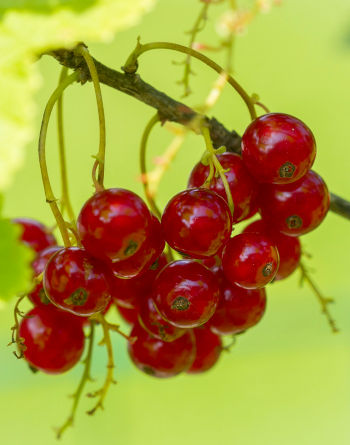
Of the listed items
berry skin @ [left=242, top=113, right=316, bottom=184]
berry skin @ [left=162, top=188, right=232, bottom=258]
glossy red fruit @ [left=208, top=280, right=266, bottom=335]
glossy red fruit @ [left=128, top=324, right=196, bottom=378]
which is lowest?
glossy red fruit @ [left=128, top=324, right=196, bottom=378]

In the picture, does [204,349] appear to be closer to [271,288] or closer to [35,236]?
[35,236]

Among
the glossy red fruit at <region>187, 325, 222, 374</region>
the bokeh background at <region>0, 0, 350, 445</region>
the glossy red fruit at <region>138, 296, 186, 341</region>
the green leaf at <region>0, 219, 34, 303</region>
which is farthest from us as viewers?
the bokeh background at <region>0, 0, 350, 445</region>

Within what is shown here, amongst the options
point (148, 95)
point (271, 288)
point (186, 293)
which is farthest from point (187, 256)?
point (271, 288)

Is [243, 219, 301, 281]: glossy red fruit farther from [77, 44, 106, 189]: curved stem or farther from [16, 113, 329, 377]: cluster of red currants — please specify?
[77, 44, 106, 189]: curved stem

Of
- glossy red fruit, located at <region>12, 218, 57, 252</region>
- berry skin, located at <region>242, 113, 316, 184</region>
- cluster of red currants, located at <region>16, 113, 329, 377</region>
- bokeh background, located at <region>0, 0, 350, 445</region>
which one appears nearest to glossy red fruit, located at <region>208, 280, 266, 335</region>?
cluster of red currants, located at <region>16, 113, 329, 377</region>

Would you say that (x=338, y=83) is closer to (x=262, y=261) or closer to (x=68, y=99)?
(x=68, y=99)

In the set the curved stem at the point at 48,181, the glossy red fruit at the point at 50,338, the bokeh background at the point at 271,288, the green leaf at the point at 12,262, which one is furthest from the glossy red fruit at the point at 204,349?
the bokeh background at the point at 271,288

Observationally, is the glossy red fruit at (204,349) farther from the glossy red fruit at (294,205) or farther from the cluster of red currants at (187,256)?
the glossy red fruit at (294,205)
